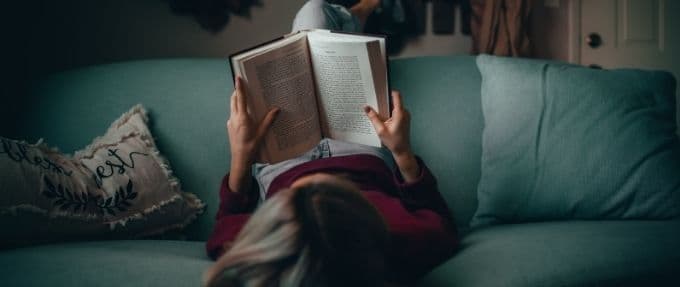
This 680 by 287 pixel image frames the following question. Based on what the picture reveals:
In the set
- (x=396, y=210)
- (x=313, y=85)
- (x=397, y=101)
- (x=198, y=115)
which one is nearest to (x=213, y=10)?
(x=198, y=115)

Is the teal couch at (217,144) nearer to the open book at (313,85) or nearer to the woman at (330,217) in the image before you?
the woman at (330,217)

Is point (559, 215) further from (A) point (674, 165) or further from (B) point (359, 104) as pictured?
(B) point (359, 104)

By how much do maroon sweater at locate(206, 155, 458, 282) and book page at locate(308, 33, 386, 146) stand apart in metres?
0.11

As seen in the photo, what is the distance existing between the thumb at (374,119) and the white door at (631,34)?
183 cm

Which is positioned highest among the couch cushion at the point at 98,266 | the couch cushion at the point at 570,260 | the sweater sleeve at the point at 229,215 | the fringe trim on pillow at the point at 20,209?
the fringe trim on pillow at the point at 20,209

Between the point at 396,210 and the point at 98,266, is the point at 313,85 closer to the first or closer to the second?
the point at 396,210

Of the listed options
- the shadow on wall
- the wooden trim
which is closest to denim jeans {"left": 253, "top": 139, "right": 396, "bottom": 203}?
the shadow on wall

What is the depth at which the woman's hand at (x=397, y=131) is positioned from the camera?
3.53 feet

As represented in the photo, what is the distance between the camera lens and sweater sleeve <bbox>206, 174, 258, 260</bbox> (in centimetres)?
107

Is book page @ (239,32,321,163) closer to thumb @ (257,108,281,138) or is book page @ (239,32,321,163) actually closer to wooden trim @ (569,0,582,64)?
thumb @ (257,108,281,138)

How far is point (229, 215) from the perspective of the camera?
115cm

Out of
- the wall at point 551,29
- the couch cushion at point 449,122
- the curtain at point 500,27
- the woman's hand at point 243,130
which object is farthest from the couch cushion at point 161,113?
the wall at point 551,29

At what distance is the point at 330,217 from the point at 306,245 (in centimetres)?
4

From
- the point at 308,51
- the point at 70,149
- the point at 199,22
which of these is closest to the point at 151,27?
the point at 199,22
